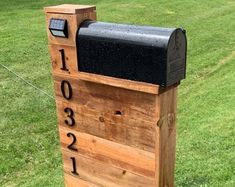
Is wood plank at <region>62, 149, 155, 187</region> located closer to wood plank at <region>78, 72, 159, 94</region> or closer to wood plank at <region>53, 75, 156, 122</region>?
wood plank at <region>53, 75, 156, 122</region>

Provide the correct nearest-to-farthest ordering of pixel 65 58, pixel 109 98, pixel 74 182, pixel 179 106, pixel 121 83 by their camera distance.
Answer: pixel 121 83
pixel 109 98
pixel 65 58
pixel 74 182
pixel 179 106

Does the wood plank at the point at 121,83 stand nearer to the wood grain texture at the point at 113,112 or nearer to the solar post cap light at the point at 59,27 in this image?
the wood grain texture at the point at 113,112

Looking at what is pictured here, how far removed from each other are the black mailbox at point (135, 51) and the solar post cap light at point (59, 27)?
12 cm

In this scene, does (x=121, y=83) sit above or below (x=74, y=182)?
above

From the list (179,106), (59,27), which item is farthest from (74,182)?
(179,106)

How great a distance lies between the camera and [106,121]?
2824mm

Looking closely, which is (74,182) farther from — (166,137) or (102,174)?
(166,137)

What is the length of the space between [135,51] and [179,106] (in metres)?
5.19

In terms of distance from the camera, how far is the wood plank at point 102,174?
2.75 metres

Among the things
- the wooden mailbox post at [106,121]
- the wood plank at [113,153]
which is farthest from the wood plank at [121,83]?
the wood plank at [113,153]

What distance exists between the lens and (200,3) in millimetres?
17047

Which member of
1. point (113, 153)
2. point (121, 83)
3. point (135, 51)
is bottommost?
point (113, 153)

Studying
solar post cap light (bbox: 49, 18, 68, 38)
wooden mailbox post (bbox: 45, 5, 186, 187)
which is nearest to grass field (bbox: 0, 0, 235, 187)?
wooden mailbox post (bbox: 45, 5, 186, 187)

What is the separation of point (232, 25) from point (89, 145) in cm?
1195
